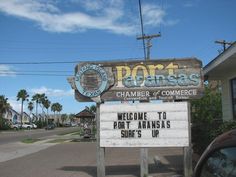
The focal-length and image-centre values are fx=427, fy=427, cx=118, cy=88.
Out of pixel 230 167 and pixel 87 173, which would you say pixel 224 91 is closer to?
pixel 87 173

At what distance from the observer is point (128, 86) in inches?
489

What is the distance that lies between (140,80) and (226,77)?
Result: 4387 millimetres

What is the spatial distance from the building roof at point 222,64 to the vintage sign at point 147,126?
6.13 ft

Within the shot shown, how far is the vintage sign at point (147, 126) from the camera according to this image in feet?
38.7

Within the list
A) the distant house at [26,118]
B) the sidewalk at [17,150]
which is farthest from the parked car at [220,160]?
the distant house at [26,118]

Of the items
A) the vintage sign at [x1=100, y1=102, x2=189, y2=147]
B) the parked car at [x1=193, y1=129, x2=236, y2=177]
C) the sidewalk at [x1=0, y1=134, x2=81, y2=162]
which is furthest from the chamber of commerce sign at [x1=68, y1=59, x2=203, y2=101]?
the sidewalk at [x1=0, y1=134, x2=81, y2=162]

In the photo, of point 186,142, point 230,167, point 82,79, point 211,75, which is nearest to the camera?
point 230,167

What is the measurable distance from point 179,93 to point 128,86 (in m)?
1.48

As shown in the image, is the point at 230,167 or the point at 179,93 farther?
the point at 179,93

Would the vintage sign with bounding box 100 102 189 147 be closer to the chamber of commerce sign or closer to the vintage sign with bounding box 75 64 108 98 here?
the chamber of commerce sign

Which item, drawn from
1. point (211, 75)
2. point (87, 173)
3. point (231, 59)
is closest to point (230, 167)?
point (231, 59)

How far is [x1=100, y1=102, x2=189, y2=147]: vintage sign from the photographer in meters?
11.8

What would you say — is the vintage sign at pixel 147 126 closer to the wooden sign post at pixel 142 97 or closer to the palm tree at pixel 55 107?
the wooden sign post at pixel 142 97

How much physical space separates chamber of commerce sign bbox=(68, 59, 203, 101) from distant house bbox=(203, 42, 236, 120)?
1288mm
